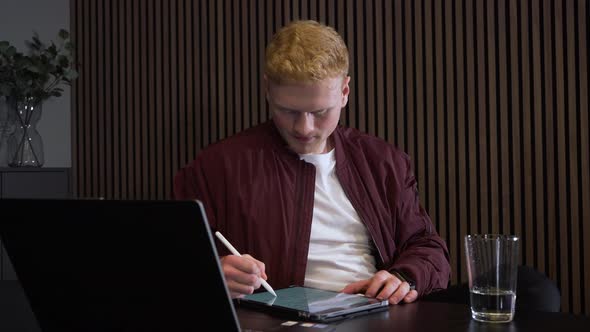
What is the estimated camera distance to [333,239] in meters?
2.11

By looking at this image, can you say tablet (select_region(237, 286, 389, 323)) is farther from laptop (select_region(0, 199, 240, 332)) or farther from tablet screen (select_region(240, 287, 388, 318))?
laptop (select_region(0, 199, 240, 332))

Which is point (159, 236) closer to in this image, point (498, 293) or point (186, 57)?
point (498, 293)

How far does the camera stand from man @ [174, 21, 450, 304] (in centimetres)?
203

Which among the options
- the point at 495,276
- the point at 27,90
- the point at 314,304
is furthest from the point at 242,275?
the point at 27,90

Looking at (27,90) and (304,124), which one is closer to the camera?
(304,124)

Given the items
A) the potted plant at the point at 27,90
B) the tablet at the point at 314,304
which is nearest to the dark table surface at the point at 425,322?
the tablet at the point at 314,304

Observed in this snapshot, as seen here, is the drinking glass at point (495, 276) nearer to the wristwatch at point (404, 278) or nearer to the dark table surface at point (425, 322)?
the dark table surface at point (425, 322)

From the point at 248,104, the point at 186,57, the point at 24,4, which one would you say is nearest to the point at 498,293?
the point at 248,104

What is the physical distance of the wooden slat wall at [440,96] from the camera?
334 cm

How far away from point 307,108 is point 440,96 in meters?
1.75

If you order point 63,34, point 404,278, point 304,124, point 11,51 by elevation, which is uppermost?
point 63,34

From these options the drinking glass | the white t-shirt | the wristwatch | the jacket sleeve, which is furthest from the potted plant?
the drinking glass

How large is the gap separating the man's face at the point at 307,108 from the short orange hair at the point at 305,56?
22 mm

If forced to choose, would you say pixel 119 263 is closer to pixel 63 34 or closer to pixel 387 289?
pixel 387 289
